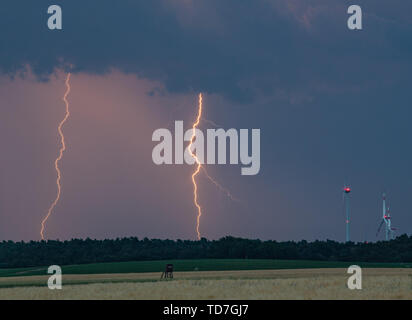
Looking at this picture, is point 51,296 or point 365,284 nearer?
point 51,296

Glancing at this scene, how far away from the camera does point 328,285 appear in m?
68.0
